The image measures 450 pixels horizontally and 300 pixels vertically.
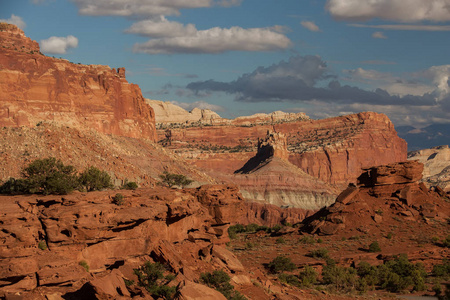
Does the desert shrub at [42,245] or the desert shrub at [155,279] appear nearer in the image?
the desert shrub at [155,279]

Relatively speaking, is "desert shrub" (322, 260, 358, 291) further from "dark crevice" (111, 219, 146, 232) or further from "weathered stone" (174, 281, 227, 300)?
"weathered stone" (174, 281, 227, 300)

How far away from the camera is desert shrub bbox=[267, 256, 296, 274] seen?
2048 inches

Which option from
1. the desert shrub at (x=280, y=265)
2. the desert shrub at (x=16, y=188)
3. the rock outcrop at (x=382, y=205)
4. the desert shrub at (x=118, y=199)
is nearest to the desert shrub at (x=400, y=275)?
the desert shrub at (x=280, y=265)

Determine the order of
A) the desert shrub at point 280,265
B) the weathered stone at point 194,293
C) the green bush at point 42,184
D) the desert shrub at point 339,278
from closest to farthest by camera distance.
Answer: the weathered stone at point 194,293, the green bush at point 42,184, the desert shrub at point 339,278, the desert shrub at point 280,265

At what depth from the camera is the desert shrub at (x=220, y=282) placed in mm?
33463

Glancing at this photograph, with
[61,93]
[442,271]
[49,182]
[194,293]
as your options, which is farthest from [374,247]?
[61,93]

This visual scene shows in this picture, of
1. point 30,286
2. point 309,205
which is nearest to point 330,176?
point 309,205

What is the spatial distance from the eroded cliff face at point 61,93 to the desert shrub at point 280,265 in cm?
4212

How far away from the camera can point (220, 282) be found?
1374 inches

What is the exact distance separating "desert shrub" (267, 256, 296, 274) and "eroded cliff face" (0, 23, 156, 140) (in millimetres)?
42123

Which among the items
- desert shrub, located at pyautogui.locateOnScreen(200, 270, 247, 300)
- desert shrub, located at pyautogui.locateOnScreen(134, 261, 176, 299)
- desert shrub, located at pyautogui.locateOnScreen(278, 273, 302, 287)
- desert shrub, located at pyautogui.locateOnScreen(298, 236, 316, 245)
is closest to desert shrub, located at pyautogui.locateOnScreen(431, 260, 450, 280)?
desert shrub, located at pyautogui.locateOnScreen(298, 236, 316, 245)

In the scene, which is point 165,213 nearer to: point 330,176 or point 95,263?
point 95,263

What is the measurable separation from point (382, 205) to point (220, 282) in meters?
38.0

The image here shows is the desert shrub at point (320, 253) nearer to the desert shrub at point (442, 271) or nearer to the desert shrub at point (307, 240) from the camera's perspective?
the desert shrub at point (307, 240)
